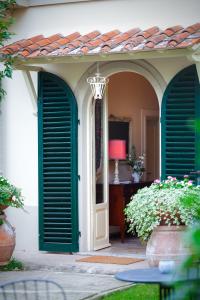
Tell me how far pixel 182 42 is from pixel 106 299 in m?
3.40

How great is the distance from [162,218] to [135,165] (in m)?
4.13

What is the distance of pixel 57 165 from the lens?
10664 mm

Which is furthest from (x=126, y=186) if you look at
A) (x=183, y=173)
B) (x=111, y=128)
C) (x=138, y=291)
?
(x=138, y=291)

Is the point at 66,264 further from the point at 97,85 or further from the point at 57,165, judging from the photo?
the point at 97,85

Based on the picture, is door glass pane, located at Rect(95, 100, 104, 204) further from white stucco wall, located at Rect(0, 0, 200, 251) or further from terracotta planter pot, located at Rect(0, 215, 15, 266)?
terracotta planter pot, located at Rect(0, 215, 15, 266)

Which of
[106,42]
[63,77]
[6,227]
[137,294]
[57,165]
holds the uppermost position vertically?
[106,42]

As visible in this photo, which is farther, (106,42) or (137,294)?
(106,42)

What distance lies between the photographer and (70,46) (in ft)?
31.7

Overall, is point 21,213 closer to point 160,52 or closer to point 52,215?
point 52,215

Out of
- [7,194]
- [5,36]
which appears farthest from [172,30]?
[7,194]

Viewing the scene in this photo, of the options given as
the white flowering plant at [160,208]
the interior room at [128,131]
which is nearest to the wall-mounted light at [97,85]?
the white flowering plant at [160,208]

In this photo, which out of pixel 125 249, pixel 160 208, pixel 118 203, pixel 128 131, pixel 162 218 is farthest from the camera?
pixel 128 131

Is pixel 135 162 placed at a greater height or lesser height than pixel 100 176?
greater

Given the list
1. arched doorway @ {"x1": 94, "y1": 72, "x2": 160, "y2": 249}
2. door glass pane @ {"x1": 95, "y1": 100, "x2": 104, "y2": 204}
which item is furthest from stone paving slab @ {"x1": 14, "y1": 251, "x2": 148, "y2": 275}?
door glass pane @ {"x1": 95, "y1": 100, "x2": 104, "y2": 204}
